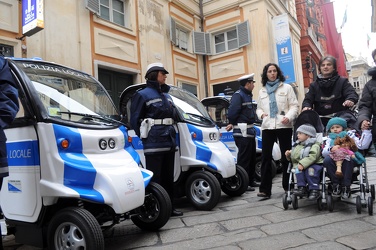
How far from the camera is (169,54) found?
12.9 meters

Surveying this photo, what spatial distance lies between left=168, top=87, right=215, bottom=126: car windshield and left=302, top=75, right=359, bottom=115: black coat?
1.47 m

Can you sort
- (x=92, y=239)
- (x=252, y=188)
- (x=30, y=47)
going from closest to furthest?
1. (x=92, y=239)
2. (x=252, y=188)
3. (x=30, y=47)

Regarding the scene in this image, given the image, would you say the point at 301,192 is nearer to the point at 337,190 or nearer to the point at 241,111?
the point at 337,190

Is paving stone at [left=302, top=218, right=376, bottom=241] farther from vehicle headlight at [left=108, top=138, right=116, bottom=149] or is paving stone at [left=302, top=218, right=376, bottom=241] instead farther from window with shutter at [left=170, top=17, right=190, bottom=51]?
window with shutter at [left=170, top=17, right=190, bottom=51]

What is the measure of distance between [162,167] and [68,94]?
1424 millimetres

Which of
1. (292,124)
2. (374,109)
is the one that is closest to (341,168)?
(374,109)

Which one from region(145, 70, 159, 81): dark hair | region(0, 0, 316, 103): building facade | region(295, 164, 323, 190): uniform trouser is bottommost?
region(295, 164, 323, 190): uniform trouser

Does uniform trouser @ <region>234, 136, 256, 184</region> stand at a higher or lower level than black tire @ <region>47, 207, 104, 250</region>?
higher

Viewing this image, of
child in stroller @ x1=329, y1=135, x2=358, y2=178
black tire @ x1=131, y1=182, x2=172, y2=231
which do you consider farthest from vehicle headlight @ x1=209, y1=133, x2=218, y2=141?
child in stroller @ x1=329, y1=135, x2=358, y2=178

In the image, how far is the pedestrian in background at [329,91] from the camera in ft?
13.3

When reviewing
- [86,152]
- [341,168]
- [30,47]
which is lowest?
[341,168]

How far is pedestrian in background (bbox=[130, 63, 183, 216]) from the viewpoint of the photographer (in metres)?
3.77

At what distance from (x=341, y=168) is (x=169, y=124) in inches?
81.0

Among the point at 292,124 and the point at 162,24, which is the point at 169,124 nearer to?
the point at 292,124
